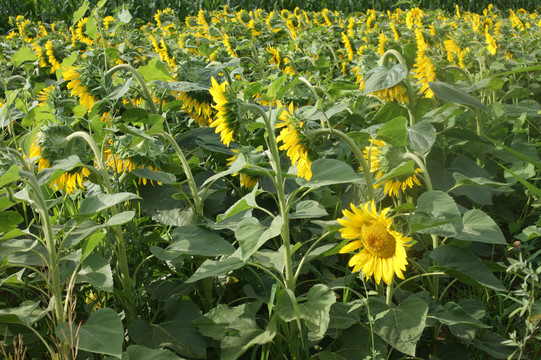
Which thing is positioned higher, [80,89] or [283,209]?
[80,89]

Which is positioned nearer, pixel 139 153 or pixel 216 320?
pixel 216 320

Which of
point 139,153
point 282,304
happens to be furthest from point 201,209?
point 282,304

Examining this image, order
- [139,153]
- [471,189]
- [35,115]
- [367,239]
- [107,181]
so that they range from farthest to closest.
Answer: [35,115], [471,189], [139,153], [107,181], [367,239]

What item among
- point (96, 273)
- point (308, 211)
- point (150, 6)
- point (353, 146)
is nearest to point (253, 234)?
point (308, 211)

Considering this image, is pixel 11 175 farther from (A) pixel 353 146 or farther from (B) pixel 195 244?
(A) pixel 353 146

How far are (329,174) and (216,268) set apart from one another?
1.29 ft

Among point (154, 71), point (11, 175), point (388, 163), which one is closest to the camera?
point (11, 175)

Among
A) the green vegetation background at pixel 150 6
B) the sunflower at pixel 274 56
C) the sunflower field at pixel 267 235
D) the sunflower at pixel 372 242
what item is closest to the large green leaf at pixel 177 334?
the sunflower field at pixel 267 235

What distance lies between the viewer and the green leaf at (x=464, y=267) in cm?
146

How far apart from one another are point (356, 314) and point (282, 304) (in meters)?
0.22

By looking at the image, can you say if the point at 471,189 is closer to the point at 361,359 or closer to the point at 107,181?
the point at 361,359

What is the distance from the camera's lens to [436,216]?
1.36 meters

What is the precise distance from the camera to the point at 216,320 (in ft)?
5.16

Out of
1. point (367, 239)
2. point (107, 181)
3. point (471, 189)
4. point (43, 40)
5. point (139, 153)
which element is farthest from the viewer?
point (43, 40)
